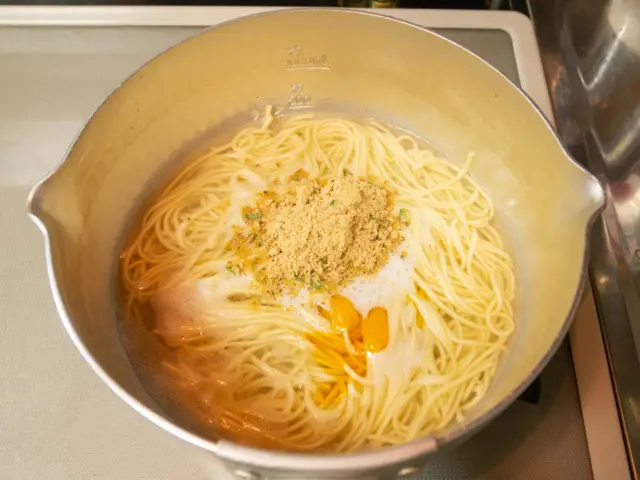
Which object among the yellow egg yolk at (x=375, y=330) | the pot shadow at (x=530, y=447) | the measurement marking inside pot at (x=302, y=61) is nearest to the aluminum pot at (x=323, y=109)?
the measurement marking inside pot at (x=302, y=61)

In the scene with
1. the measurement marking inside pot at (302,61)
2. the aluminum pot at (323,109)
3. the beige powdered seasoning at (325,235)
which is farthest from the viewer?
the measurement marking inside pot at (302,61)

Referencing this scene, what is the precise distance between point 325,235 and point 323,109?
0.60 m

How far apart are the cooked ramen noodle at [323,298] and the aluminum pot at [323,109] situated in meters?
0.09

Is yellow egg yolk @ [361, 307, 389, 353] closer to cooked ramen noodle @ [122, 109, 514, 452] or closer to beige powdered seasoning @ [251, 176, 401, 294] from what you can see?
cooked ramen noodle @ [122, 109, 514, 452]

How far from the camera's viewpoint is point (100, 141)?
1.50 metres

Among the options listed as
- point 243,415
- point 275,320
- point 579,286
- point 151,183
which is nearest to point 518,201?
point 579,286

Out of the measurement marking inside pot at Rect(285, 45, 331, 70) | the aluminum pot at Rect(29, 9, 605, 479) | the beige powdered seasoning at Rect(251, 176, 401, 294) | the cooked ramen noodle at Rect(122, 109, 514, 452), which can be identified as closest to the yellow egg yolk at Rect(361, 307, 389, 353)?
the cooked ramen noodle at Rect(122, 109, 514, 452)

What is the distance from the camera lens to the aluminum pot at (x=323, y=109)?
4.29 ft

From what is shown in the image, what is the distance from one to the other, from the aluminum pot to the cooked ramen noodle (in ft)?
0.29

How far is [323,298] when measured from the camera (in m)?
1.57

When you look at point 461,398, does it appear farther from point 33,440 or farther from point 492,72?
point 33,440

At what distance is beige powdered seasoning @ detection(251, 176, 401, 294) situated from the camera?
5.11 ft

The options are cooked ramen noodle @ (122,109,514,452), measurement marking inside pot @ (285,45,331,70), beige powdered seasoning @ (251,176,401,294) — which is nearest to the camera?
cooked ramen noodle @ (122,109,514,452)

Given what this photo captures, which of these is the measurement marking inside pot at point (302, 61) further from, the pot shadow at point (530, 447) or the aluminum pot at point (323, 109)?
the pot shadow at point (530, 447)
